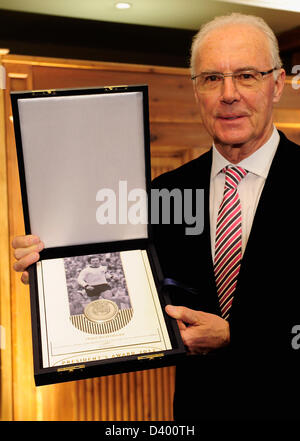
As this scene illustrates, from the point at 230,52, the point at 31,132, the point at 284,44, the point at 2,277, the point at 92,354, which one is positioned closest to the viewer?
the point at 92,354

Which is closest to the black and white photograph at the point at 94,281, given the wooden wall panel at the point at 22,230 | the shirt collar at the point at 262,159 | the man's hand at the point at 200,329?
the man's hand at the point at 200,329

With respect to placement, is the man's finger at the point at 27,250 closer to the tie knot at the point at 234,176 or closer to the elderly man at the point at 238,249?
the elderly man at the point at 238,249

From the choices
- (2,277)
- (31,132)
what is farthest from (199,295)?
(2,277)

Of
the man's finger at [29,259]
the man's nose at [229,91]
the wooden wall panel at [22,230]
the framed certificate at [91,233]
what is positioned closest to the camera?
the framed certificate at [91,233]

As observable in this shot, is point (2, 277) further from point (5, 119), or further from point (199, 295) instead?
point (199, 295)

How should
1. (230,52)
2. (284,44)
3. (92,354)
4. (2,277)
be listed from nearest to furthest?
1. (92,354)
2. (230,52)
3. (2,277)
4. (284,44)

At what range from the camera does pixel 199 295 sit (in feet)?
4.55

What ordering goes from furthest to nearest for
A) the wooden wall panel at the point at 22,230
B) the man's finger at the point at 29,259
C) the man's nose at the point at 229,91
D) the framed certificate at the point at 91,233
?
the wooden wall panel at the point at 22,230 < the man's nose at the point at 229,91 < the man's finger at the point at 29,259 < the framed certificate at the point at 91,233

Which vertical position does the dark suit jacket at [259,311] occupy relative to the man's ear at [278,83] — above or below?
below

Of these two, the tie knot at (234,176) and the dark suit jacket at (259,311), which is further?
the tie knot at (234,176)

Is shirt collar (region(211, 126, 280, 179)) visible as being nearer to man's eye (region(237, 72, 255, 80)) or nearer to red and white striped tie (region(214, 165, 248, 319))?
red and white striped tie (region(214, 165, 248, 319))

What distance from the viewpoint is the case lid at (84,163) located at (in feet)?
4.06

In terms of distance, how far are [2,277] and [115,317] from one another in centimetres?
144

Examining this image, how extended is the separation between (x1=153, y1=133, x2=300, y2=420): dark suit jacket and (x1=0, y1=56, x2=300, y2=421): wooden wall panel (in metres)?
1.32
